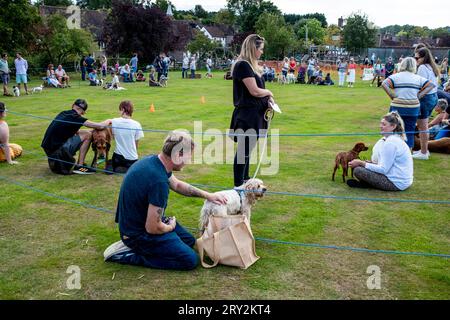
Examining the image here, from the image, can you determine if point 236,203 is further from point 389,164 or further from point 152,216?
point 389,164

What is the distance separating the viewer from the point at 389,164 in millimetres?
6438

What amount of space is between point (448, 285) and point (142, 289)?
296 centimetres

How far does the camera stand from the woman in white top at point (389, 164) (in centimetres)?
634

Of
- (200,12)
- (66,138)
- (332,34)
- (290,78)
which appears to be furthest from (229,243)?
(200,12)

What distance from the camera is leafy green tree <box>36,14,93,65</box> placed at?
31.2 m

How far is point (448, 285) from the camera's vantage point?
3.95m

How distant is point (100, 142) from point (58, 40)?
2715 cm

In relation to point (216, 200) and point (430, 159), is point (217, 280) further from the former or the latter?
point (430, 159)

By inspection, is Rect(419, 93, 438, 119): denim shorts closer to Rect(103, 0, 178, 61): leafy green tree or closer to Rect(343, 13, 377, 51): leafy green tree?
Rect(103, 0, 178, 61): leafy green tree

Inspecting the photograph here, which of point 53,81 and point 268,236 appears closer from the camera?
point 268,236

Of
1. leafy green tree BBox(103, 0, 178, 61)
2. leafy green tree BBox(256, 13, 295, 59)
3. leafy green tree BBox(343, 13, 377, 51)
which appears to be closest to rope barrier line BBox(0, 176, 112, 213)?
leafy green tree BBox(103, 0, 178, 61)

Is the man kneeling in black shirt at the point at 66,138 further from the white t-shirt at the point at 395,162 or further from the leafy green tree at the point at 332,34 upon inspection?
the leafy green tree at the point at 332,34

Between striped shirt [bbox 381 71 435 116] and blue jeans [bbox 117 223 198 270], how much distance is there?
5.55m

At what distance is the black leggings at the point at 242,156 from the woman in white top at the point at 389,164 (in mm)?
2076
